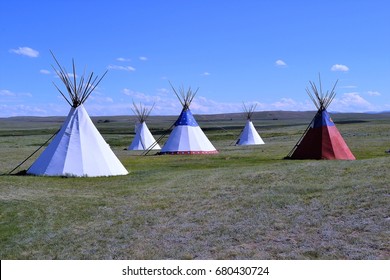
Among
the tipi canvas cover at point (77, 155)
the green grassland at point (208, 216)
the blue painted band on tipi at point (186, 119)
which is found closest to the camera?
the green grassland at point (208, 216)

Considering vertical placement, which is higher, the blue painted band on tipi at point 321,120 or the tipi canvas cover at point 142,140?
the blue painted band on tipi at point 321,120

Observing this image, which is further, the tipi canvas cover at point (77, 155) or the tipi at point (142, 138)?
the tipi at point (142, 138)

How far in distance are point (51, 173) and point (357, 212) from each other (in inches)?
406

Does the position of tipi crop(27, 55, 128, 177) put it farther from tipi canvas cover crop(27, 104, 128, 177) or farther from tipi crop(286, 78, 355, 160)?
tipi crop(286, 78, 355, 160)

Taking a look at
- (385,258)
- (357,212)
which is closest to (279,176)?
(357,212)

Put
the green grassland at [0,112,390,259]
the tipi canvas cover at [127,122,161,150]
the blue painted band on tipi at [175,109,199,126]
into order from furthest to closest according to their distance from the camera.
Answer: the tipi canvas cover at [127,122,161,150] < the blue painted band on tipi at [175,109,199,126] < the green grassland at [0,112,390,259]

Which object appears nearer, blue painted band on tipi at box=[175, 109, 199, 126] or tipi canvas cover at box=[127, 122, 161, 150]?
blue painted band on tipi at box=[175, 109, 199, 126]

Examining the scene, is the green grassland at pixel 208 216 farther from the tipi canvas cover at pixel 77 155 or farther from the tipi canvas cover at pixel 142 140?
Answer: the tipi canvas cover at pixel 142 140

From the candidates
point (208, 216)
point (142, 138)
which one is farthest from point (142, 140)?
point (208, 216)

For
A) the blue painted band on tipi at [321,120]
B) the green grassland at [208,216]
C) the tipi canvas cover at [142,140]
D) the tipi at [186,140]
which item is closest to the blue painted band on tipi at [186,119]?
the tipi at [186,140]

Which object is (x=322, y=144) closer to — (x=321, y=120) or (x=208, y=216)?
(x=321, y=120)

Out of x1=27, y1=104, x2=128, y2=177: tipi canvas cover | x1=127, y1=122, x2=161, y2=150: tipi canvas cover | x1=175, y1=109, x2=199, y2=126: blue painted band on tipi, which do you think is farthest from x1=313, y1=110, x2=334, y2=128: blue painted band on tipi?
x1=127, y1=122, x2=161, y2=150: tipi canvas cover

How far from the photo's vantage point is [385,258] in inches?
247

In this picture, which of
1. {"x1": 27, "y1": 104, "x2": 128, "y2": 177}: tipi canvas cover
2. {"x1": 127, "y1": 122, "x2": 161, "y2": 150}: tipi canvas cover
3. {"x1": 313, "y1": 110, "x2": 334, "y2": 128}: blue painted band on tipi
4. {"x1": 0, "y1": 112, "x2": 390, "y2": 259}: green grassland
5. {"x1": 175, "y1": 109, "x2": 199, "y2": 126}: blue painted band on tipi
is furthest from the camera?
{"x1": 127, "y1": 122, "x2": 161, "y2": 150}: tipi canvas cover
